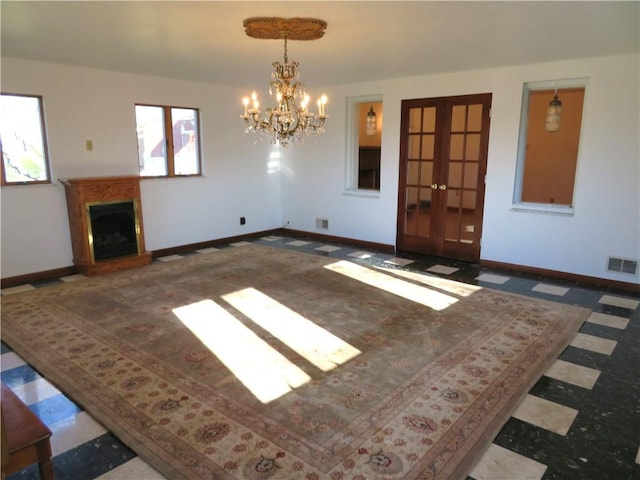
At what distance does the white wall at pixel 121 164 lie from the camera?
15.5 feet

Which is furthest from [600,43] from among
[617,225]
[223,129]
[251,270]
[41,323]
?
[41,323]

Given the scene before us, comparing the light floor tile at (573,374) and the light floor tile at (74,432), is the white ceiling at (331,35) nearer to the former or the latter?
the light floor tile at (573,374)

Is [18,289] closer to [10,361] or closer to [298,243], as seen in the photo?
[10,361]

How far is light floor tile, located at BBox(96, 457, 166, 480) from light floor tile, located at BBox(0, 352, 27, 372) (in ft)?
4.85

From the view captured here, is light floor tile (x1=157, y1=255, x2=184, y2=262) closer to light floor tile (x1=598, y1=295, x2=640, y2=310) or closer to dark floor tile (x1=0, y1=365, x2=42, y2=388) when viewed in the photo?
dark floor tile (x1=0, y1=365, x2=42, y2=388)

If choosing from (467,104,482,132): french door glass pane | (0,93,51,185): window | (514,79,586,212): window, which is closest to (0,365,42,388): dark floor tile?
(0,93,51,185): window

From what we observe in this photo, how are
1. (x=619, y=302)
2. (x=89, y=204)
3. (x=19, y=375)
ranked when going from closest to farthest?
(x=19, y=375), (x=619, y=302), (x=89, y=204)

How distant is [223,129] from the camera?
21.2 ft

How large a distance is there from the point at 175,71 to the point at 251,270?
8.20 feet

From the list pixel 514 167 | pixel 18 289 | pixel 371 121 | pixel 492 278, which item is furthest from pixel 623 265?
pixel 18 289

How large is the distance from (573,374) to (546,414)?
597 millimetres

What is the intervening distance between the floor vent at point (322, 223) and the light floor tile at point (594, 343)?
414 cm

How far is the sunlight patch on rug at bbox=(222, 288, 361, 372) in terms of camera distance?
10.3 ft

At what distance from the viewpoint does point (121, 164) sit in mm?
5441
